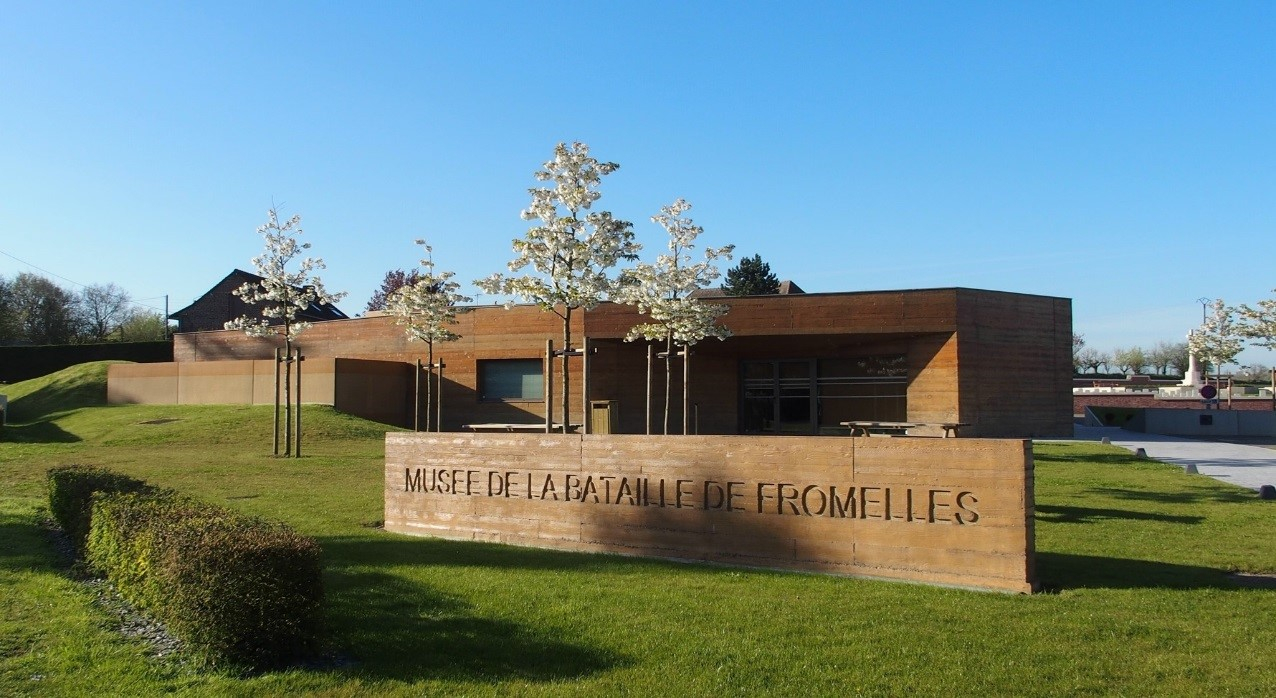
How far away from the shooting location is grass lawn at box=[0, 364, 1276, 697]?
212 inches

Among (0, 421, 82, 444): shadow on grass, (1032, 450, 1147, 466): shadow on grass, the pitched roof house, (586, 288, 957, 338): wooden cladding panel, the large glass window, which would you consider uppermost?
the pitched roof house

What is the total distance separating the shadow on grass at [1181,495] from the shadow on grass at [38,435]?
82.3ft

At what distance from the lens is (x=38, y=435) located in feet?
89.2

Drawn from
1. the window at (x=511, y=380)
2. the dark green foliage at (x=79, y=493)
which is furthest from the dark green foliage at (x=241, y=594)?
the window at (x=511, y=380)

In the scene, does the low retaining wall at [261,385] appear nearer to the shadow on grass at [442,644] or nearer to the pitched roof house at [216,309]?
the pitched roof house at [216,309]

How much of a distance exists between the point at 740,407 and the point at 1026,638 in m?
27.8

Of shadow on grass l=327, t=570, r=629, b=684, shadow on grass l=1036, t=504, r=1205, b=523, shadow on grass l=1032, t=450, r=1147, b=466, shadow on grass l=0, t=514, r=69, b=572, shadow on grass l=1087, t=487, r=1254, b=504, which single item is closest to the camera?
shadow on grass l=327, t=570, r=629, b=684

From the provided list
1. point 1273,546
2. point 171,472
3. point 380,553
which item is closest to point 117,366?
point 171,472

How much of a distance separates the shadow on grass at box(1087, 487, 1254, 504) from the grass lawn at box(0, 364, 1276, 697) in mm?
2513

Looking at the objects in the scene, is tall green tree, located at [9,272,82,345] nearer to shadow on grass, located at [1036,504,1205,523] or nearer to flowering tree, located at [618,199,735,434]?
flowering tree, located at [618,199,735,434]

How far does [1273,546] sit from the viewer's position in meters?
9.79

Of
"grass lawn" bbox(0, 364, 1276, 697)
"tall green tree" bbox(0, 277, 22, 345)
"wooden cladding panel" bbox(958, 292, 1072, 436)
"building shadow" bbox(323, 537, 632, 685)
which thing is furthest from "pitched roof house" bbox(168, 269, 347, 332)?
"building shadow" bbox(323, 537, 632, 685)

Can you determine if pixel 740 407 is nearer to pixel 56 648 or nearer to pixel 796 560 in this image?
pixel 796 560

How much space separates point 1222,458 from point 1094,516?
1256cm
